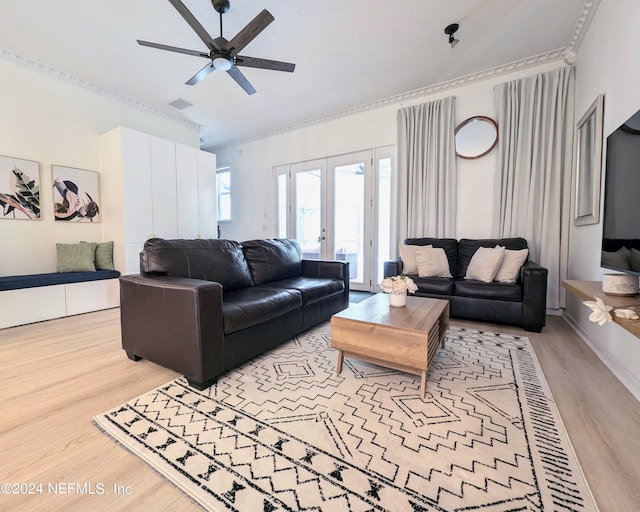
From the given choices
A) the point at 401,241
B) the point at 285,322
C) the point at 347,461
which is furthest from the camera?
the point at 401,241

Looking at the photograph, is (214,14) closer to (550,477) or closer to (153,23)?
(153,23)

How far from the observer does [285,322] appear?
236cm

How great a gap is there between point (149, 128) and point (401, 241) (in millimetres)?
4367

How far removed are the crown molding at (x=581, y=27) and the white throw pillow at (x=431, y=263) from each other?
2496 millimetres

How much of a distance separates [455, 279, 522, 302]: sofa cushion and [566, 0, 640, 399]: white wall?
550 mm

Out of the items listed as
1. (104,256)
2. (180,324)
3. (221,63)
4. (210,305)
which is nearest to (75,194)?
(104,256)

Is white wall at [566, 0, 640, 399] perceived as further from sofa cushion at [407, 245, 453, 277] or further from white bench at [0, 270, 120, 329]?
white bench at [0, 270, 120, 329]

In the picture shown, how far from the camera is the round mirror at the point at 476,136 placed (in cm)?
365

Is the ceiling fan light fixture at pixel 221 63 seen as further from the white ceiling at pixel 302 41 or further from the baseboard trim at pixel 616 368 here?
the baseboard trim at pixel 616 368

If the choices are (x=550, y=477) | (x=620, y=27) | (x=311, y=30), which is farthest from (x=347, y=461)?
(x=311, y=30)

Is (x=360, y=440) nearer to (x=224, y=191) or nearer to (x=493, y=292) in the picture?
(x=493, y=292)

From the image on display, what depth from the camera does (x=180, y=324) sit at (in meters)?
1.74

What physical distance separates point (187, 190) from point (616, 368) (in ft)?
17.4

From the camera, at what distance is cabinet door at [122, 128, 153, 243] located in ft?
12.9
